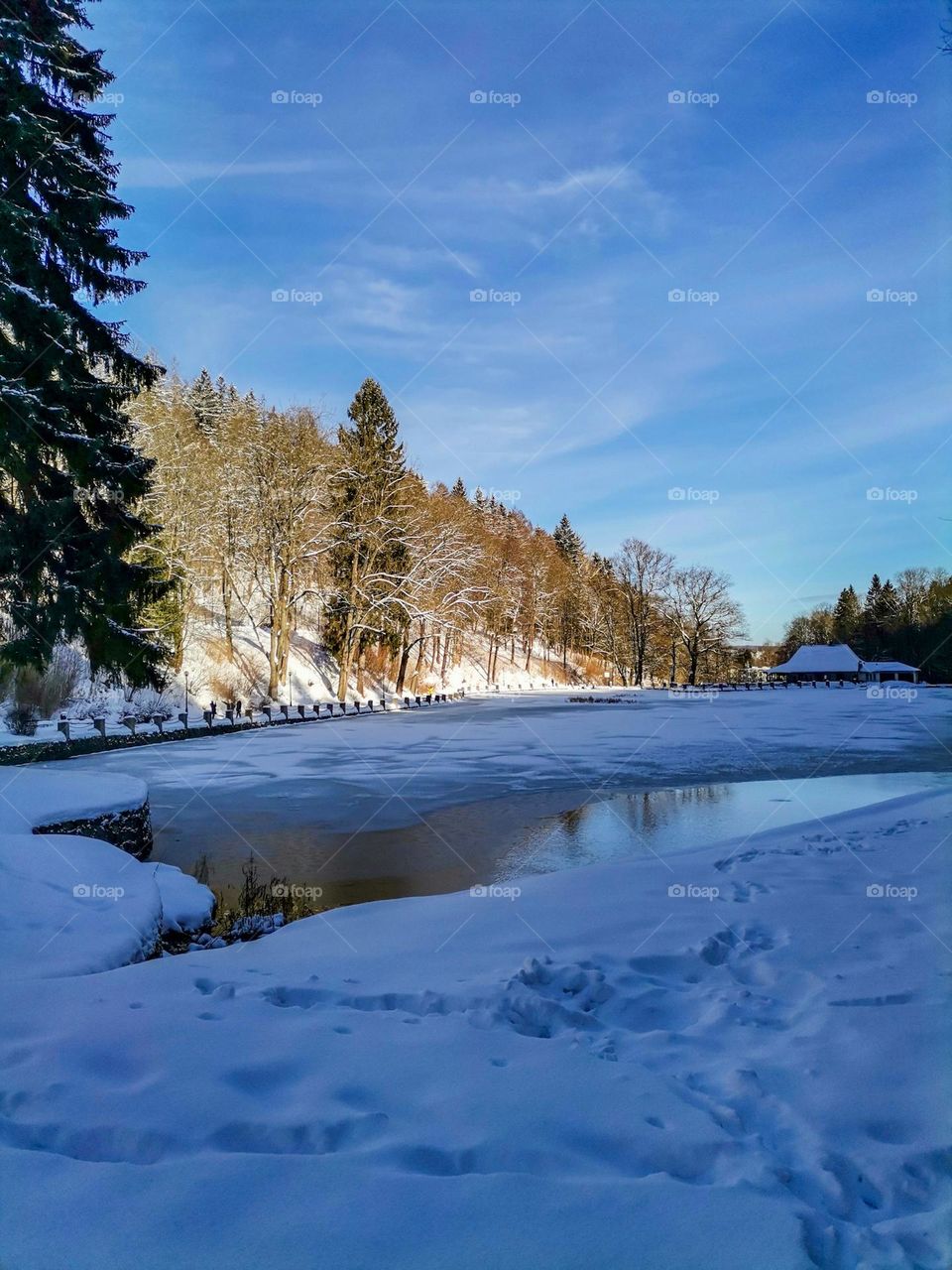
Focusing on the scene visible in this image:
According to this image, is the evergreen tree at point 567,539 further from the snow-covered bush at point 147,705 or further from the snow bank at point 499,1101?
the snow bank at point 499,1101

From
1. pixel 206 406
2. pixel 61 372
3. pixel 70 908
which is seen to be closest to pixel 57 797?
pixel 70 908

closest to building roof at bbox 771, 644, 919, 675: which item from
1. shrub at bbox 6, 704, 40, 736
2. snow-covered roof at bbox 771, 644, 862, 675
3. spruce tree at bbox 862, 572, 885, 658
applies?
snow-covered roof at bbox 771, 644, 862, 675

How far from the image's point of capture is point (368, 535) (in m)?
38.4

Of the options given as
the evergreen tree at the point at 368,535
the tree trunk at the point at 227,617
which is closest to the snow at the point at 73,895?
the tree trunk at the point at 227,617

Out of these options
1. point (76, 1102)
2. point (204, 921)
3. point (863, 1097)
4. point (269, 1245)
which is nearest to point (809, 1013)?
point (863, 1097)

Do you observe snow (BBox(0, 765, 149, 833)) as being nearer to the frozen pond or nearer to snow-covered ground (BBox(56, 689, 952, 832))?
the frozen pond

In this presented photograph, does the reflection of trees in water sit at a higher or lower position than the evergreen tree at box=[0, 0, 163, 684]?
lower

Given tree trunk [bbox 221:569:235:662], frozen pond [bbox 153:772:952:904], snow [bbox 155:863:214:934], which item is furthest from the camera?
tree trunk [bbox 221:569:235:662]

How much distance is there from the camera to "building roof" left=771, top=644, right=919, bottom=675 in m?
73.4

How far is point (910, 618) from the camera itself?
7644 cm

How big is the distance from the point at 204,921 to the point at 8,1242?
4900mm

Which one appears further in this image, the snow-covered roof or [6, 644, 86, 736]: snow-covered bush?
the snow-covered roof

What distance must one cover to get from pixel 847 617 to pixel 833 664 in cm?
1560

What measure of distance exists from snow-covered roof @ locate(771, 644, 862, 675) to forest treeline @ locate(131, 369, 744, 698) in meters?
29.5
